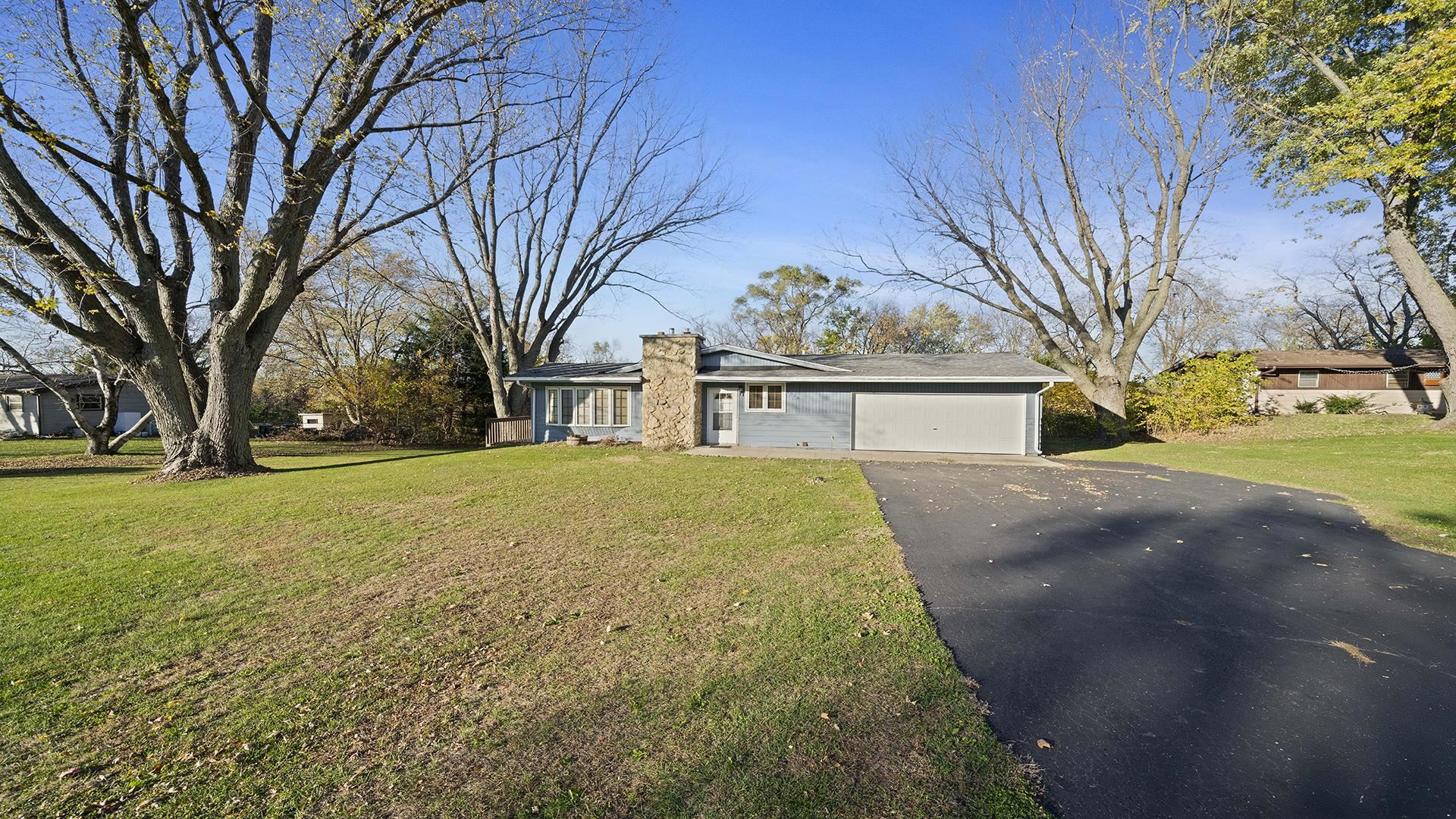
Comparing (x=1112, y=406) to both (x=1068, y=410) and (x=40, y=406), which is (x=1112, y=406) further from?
(x=40, y=406)

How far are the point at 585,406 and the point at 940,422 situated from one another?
36.9 ft

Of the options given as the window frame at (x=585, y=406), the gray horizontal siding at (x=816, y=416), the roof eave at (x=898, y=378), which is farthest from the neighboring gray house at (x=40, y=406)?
the gray horizontal siding at (x=816, y=416)

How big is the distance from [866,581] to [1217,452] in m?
15.5

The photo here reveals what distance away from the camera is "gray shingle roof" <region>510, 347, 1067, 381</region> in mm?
15492

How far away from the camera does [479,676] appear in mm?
3223

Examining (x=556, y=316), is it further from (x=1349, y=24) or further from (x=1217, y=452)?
(x=1349, y=24)

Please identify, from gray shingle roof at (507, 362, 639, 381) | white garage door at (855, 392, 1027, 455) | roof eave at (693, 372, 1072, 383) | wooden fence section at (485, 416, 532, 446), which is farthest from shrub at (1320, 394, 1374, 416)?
wooden fence section at (485, 416, 532, 446)

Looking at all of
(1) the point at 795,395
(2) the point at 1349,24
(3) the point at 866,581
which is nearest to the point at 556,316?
(1) the point at 795,395

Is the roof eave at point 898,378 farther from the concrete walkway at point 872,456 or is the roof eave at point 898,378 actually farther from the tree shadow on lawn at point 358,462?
the tree shadow on lawn at point 358,462

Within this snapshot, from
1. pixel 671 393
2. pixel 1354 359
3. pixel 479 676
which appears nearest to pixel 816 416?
pixel 671 393

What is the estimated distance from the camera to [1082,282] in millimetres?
20422

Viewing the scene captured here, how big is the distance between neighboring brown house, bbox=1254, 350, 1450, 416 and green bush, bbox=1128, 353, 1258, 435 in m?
10.6

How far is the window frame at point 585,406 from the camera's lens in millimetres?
18672

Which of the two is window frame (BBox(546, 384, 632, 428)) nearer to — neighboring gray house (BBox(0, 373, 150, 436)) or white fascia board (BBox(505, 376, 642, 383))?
white fascia board (BBox(505, 376, 642, 383))
